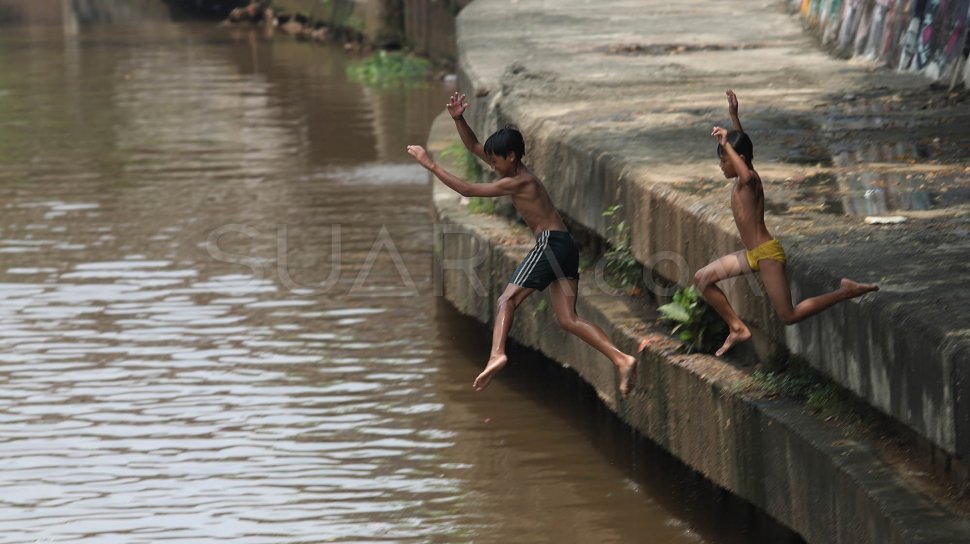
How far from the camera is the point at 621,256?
773 centimetres

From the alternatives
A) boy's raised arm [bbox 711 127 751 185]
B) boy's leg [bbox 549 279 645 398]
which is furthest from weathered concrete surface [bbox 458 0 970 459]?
boy's leg [bbox 549 279 645 398]

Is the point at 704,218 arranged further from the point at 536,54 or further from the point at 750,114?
the point at 536,54

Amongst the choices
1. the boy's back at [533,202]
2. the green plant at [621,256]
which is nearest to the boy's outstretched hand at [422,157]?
the boy's back at [533,202]

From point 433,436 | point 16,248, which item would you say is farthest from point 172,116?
point 433,436

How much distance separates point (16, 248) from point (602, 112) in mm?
4478

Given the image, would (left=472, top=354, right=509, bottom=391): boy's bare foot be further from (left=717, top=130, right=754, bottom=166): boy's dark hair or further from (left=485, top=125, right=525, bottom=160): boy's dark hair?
(left=717, top=130, right=754, bottom=166): boy's dark hair

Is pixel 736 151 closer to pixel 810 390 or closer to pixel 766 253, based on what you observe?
pixel 766 253

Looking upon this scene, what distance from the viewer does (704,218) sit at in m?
6.71

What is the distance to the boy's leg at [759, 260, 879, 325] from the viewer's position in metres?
5.48

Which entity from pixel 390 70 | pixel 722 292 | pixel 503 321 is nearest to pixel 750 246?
pixel 722 292

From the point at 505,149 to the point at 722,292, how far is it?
100 cm

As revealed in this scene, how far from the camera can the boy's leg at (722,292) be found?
6.15 m

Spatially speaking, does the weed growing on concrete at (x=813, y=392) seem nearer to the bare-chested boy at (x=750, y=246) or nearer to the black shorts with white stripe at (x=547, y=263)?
the bare-chested boy at (x=750, y=246)

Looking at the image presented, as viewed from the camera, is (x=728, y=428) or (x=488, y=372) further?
(x=488, y=372)
